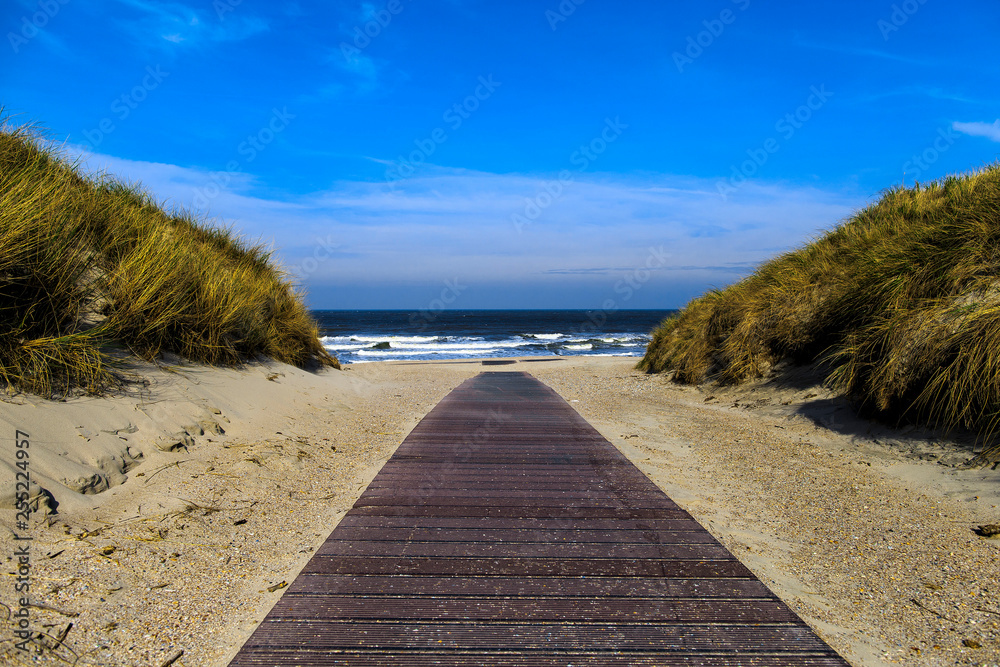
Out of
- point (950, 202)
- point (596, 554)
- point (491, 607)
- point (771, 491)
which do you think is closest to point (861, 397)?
point (771, 491)

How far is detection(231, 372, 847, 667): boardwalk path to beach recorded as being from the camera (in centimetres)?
217

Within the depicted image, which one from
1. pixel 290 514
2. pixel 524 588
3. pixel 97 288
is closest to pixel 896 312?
pixel 524 588

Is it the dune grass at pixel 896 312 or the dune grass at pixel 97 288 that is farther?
the dune grass at pixel 896 312

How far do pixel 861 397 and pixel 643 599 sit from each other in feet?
14.8

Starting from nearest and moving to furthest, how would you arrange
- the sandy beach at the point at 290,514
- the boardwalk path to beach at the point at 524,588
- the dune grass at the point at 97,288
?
1. the boardwalk path to beach at the point at 524,588
2. the sandy beach at the point at 290,514
3. the dune grass at the point at 97,288

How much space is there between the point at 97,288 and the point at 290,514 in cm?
341

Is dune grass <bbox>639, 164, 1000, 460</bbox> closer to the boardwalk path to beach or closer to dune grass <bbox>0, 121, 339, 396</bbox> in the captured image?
the boardwalk path to beach

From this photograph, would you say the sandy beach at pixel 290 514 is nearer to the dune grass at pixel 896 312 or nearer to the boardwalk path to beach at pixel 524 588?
the boardwalk path to beach at pixel 524 588

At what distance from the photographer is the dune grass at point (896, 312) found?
175 inches

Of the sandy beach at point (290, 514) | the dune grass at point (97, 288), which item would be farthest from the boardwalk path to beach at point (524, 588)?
the dune grass at point (97, 288)

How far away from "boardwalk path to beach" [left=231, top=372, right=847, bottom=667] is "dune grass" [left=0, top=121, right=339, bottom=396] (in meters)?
2.78

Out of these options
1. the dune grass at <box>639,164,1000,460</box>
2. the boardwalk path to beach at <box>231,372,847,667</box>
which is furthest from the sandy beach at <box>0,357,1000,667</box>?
the dune grass at <box>639,164,1000,460</box>

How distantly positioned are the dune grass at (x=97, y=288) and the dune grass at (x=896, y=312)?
7.23 metres

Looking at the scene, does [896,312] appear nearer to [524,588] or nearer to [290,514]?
[524,588]
